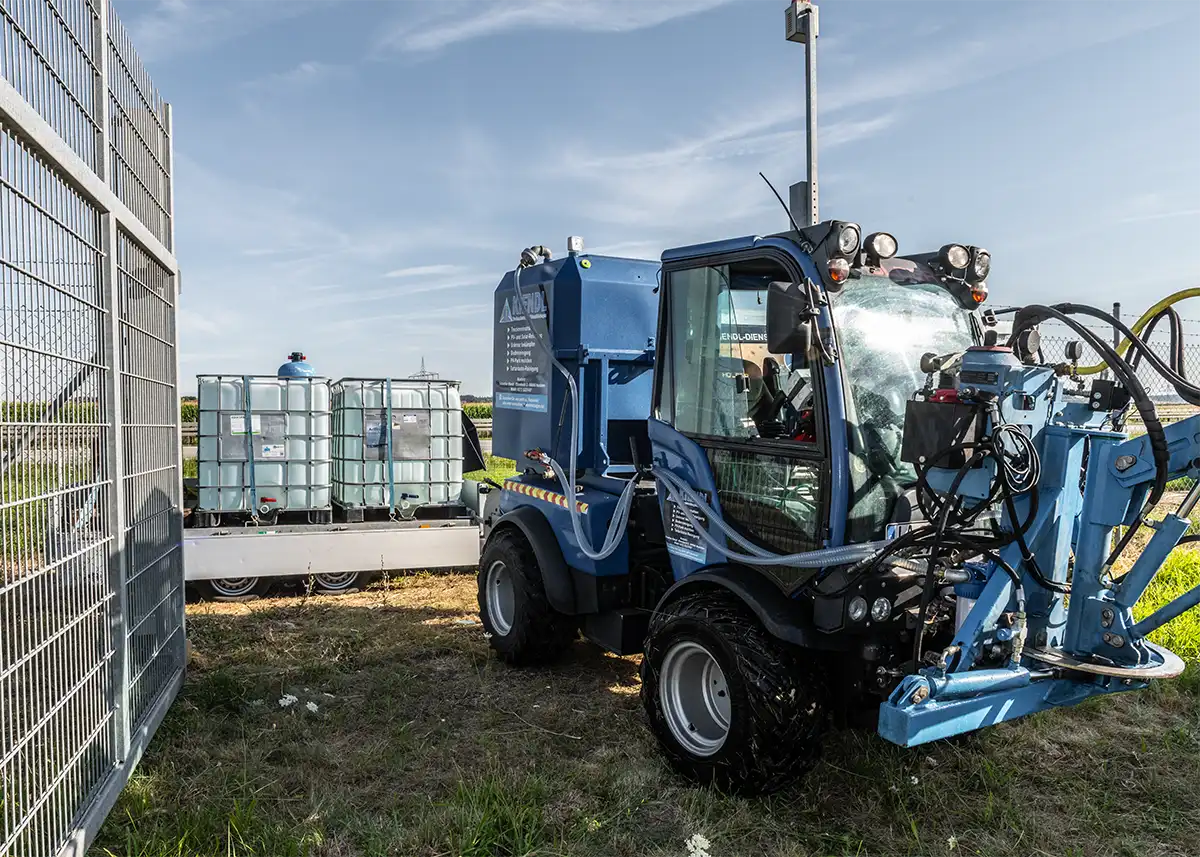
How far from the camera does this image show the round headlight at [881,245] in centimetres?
377

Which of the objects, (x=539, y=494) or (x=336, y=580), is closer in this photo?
(x=539, y=494)

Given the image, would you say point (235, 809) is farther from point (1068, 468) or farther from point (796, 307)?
point (1068, 468)

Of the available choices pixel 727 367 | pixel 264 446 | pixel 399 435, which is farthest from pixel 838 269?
pixel 264 446

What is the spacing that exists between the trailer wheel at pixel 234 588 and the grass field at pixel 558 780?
1850 millimetres

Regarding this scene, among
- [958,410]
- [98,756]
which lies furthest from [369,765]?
[958,410]

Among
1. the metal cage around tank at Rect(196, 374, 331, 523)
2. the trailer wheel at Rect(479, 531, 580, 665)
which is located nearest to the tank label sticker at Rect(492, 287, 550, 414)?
the trailer wheel at Rect(479, 531, 580, 665)

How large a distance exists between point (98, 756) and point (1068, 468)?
388 centimetres

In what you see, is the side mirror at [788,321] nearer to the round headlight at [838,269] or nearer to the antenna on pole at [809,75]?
the round headlight at [838,269]

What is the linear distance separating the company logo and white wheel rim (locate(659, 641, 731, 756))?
7.79 ft

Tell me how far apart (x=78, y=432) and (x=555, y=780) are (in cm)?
241

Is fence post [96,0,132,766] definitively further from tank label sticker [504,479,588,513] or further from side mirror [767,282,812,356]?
side mirror [767,282,812,356]

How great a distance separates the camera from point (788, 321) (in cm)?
341

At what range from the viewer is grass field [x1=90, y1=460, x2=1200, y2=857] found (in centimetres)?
347

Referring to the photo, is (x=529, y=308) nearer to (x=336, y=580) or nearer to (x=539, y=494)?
(x=539, y=494)
